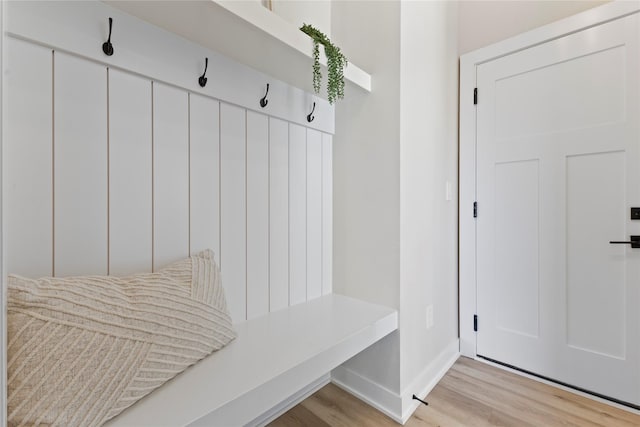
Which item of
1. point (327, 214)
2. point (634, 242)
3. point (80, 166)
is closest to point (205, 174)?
point (80, 166)

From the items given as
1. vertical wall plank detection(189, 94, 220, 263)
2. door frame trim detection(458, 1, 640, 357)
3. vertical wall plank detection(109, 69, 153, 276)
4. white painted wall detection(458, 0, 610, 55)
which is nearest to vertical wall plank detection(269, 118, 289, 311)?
vertical wall plank detection(189, 94, 220, 263)

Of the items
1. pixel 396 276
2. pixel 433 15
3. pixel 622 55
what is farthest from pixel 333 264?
pixel 622 55

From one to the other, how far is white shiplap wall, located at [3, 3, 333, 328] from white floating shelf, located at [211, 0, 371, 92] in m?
0.27

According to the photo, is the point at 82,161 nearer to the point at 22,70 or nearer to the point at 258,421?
the point at 22,70

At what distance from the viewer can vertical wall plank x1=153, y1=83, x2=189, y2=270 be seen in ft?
3.32

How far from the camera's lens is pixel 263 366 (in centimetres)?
91

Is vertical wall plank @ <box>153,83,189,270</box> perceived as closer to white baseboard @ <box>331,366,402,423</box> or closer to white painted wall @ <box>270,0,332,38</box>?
white painted wall @ <box>270,0,332,38</box>

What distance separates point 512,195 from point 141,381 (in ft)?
6.59

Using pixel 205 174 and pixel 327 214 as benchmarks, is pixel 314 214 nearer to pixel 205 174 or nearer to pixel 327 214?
pixel 327 214

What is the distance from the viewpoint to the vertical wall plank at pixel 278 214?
137 cm

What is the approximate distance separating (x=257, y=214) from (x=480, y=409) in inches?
56.0

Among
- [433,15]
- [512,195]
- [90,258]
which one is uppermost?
[433,15]

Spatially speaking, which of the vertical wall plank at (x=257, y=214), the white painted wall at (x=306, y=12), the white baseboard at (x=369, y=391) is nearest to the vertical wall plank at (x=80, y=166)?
the vertical wall plank at (x=257, y=214)

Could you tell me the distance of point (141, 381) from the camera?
2.32 ft
